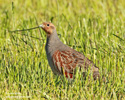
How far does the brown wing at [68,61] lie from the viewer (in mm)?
5449

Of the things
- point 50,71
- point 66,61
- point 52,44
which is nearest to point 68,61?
point 66,61

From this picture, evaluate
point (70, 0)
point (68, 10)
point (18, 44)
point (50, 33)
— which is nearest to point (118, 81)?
point (50, 33)

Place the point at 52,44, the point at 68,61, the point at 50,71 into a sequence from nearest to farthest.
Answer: the point at 68,61 < the point at 50,71 < the point at 52,44

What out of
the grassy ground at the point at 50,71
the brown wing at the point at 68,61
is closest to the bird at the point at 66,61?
the brown wing at the point at 68,61

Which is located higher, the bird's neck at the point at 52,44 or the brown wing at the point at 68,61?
the bird's neck at the point at 52,44

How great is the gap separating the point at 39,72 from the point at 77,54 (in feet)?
2.55

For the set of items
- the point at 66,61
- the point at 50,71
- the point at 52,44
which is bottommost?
the point at 50,71

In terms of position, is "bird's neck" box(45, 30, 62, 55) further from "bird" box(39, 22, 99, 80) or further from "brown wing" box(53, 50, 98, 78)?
"brown wing" box(53, 50, 98, 78)

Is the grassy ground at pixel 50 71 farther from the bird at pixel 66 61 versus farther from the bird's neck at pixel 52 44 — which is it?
the bird's neck at pixel 52 44

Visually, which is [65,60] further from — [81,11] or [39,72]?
[81,11]

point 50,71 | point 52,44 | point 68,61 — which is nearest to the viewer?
point 68,61

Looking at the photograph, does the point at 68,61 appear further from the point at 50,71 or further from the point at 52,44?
the point at 52,44

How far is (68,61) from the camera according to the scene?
5551 millimetres

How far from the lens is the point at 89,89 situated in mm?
4844
